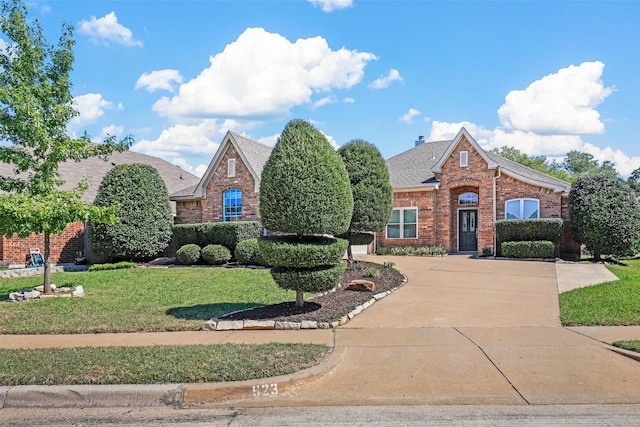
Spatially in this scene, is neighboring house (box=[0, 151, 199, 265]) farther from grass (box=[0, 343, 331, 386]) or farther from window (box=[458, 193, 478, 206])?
window (box=[458, 193, 478, 206])

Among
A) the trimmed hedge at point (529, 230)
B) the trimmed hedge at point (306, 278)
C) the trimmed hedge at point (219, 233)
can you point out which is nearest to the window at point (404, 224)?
the trimmed hedge at point (529, 230)

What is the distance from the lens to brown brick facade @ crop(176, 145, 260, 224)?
21.1 metres

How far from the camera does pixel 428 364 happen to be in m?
5.88

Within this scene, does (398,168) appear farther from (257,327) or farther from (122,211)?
(257,327)

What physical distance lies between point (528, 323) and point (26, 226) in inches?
443

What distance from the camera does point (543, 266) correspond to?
1616 centimetres

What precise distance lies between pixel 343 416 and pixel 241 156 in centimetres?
1775

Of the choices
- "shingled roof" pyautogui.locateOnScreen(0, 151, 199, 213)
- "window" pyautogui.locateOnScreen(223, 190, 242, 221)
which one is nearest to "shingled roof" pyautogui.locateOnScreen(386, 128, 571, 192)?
"window" pyautogui.locateOnScreen(223, 190, 242, 221)

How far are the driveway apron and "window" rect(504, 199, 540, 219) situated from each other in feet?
35.2

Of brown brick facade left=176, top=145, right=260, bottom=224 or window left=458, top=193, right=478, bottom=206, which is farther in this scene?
window left=458, top=193, right=478, bottom=206

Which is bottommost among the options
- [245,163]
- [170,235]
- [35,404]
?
[35,404]

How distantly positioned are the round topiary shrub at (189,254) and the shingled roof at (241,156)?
396cm


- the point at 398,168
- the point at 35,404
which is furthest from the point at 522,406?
the point at 398,168

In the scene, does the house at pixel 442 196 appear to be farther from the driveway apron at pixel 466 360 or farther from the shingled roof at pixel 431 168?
the driveway apron at pixel 466 360
